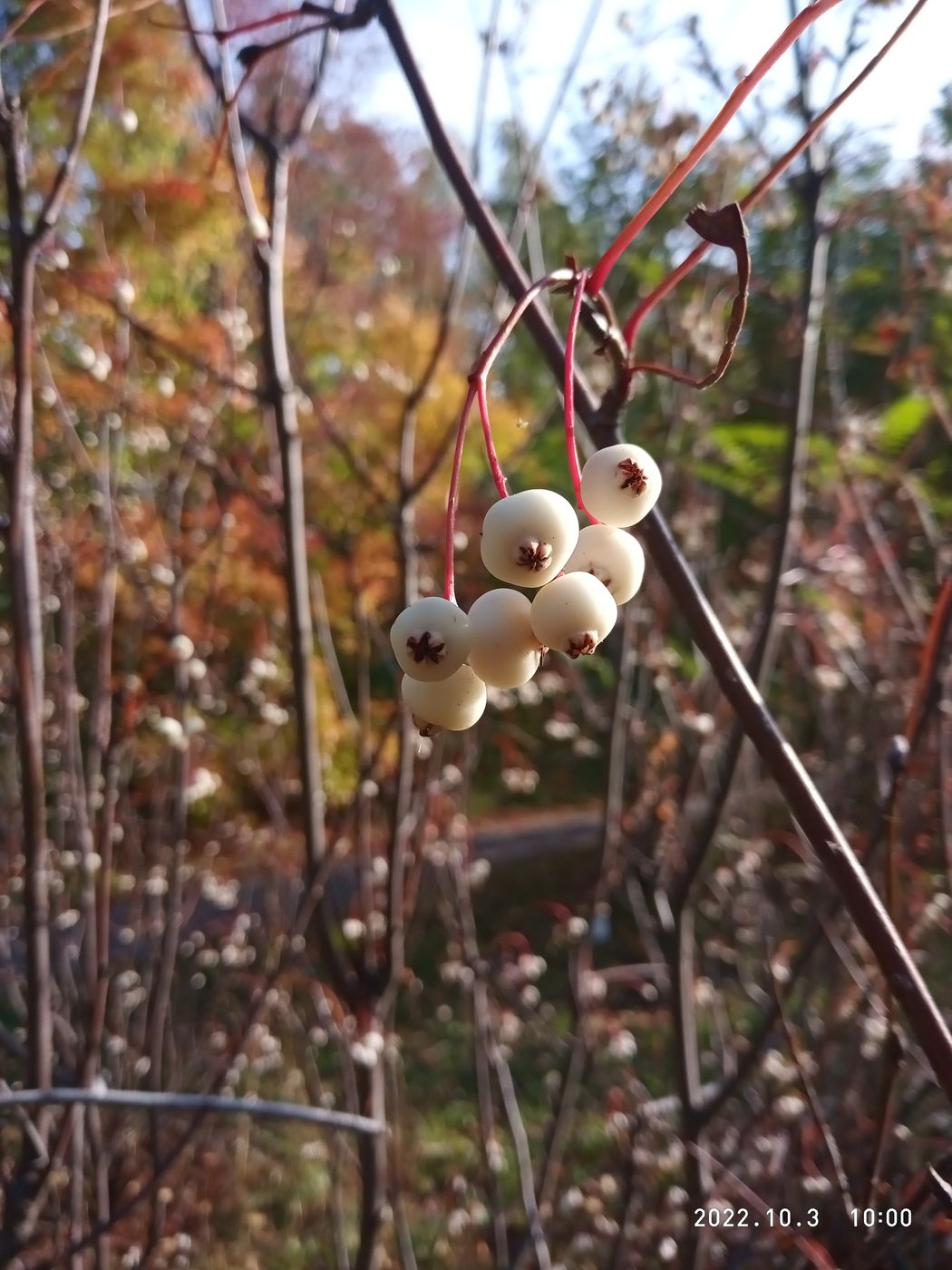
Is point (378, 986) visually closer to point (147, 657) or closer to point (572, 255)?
point (572, 255)

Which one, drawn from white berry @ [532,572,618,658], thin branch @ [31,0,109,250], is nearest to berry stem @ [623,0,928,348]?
white berry @ [532,572,618,658]

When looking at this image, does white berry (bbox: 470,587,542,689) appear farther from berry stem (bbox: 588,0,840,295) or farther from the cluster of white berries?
berry stem (bbox: 588,0,840,295)

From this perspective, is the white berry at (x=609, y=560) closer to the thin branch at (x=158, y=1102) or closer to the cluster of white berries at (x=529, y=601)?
the cluster of white berries at (x=529, y=601)

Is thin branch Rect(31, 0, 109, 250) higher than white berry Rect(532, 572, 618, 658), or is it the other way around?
thin branch Rect(31, 0, 109, 250)

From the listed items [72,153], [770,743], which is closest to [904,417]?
[72,153]

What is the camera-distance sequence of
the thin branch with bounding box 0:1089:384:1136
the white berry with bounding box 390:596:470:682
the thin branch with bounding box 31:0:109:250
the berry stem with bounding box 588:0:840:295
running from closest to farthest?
the berry stem with bounding box 588:0:840:295 < the white berry with bounding box 390:596:470:682 < the thin branch with bounding box 0:1089:384:1136 < the thin branch with bounding box 31:0:109:250

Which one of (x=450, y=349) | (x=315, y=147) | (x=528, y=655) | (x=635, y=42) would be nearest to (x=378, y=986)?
(x=528, y=655)

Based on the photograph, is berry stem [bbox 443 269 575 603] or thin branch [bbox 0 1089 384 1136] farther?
thin branch [bbox 0 1089 384 1136]
